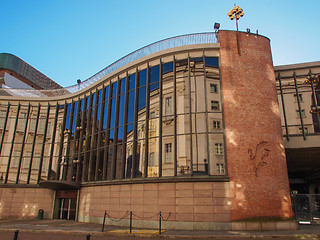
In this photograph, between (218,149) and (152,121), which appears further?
(152,121)

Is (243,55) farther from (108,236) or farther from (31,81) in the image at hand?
(31,81)

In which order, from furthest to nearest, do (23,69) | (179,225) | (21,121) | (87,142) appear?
1. (23,69)
2. (21,121)
3. (87,142)
4. (179,225)

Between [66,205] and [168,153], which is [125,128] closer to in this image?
[168,153]

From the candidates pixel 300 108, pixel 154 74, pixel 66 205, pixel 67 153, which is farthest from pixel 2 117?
pixel 300 108

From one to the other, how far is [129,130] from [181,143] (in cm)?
513

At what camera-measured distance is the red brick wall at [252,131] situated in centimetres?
1662

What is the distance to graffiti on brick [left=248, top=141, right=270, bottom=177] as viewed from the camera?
56.9ft

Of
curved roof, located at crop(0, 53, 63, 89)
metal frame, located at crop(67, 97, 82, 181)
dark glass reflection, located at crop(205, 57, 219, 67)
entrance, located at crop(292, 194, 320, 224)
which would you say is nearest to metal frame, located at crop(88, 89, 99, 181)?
metal frame, located at crop(67, 97, 82, 181)

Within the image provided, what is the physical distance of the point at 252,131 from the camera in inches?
711

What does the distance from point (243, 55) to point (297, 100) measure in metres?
6.38

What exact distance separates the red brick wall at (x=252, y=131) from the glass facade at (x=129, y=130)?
0.92m

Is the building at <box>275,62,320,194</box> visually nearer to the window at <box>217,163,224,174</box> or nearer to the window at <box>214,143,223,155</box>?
the window at <box>214,143,223,155</box>

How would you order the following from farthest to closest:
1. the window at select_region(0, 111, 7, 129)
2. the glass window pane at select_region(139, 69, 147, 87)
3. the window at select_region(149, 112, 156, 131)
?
the window at select_region(0, 111, 7, 129) → the glass window pane at select_region(139, 69, 147, 87) → the window at select_region(149, 112, 156, 131)

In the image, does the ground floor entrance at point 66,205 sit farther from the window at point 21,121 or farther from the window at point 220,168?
the window at point 220,168
